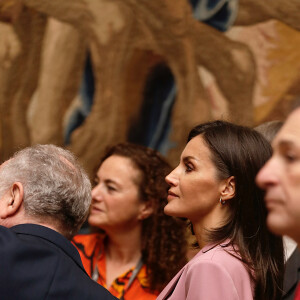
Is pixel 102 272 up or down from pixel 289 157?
down

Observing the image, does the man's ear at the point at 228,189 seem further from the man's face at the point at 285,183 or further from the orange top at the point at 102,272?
the orange top at the point at 102,272

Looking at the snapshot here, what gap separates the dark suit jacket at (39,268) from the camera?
2.86 m

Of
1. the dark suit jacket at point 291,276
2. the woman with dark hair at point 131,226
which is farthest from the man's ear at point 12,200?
the woman with dark hair at point 131,226

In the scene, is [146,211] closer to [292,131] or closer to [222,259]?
[222,259]

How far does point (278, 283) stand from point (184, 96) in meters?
3.91

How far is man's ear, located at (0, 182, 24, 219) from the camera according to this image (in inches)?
126

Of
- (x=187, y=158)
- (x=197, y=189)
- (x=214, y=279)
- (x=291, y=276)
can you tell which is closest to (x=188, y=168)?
(x=187, y=158)

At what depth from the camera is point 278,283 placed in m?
3.48

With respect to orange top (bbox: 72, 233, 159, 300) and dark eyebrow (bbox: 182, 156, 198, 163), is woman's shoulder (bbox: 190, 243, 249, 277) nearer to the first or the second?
dark eyebrow (bbox: 182, 156, 198, 163)

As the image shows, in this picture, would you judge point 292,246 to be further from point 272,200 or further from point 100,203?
point 272,200

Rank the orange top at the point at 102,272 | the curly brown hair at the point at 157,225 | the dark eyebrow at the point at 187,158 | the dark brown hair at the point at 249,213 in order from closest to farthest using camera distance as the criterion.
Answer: the dark brown hair at the point at 249,213 → the dark eyebrow at the point at 187,158 → the orange top at the point at 102,272 → the curly brown hair at the point at 157,225

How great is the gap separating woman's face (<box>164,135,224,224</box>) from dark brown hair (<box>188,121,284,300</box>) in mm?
55

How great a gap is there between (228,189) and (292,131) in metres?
1.51

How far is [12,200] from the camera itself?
3254 millimetres
